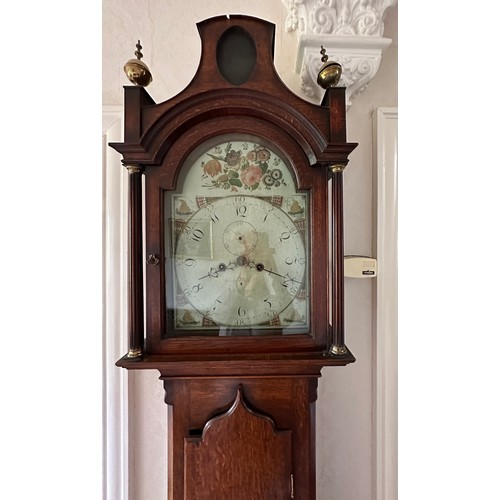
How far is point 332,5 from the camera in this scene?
0.73 metres

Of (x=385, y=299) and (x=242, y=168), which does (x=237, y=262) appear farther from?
(x=385, y=299)

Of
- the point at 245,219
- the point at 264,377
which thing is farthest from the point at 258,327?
the point at 245,219

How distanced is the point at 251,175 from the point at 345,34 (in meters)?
0.48

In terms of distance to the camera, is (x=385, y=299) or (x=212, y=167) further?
(x=385, y=299)

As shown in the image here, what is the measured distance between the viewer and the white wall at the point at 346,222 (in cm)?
81

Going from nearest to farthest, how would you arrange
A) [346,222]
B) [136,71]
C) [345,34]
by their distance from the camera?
[136,71] < [345,34] < [346,222]

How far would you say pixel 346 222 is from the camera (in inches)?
33.2

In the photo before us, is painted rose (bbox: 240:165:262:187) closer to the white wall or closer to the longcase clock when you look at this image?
the longcase clock

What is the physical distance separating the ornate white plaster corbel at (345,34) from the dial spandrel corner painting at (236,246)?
0.36 m

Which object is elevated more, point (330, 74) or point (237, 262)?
point (330, 74)

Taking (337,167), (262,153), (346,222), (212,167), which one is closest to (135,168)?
(212,167)

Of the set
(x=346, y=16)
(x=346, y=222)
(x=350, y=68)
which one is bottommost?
(x=346, y=222)

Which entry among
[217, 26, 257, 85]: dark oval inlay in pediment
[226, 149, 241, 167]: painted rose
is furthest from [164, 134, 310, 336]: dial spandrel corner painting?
[217, 26, 257, 85]: dark oval inlay in pediment
